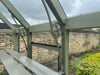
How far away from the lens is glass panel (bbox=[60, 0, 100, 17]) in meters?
1.02

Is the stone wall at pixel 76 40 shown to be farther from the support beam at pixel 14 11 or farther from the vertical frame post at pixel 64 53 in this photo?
the vertical frame post at pixel 64 53

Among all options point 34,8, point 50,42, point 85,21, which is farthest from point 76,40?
point 85,21

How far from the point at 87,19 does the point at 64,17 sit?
14.1 inches

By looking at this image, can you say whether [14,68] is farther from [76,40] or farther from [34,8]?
[76,40]

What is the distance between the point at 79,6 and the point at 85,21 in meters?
0.32

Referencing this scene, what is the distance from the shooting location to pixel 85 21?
92 cm

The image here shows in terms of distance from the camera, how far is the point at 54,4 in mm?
1105

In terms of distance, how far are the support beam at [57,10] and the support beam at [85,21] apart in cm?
9

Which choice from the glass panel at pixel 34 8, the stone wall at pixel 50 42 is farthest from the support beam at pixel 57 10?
the stone wall at pixel 50 42

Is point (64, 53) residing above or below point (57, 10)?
below

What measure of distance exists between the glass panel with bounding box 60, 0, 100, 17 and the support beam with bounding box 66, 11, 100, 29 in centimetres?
10

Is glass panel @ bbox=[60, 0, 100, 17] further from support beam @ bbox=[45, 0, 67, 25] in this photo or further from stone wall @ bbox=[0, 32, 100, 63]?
stone wall @ bbox=[0, 32, 100, 63]

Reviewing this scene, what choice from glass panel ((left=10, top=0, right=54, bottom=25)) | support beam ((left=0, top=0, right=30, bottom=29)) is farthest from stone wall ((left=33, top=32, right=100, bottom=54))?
glass panel ((left=10, top=0, right=54, bottom=25))

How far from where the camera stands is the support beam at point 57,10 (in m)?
1.10
